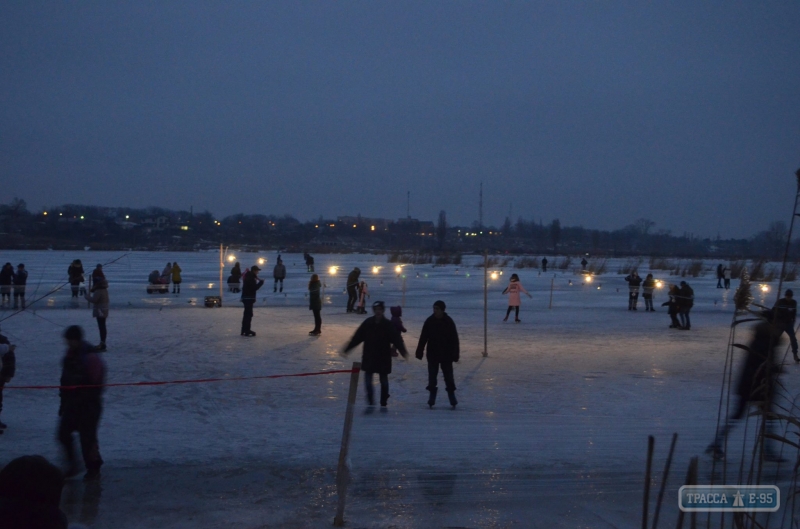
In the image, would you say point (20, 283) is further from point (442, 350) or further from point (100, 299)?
point (442, 350)

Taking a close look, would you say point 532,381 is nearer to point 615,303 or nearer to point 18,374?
point 18,374

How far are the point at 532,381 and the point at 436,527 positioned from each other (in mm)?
6460

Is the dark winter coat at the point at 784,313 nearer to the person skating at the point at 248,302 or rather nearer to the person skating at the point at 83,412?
the person skating at the point at 83,412

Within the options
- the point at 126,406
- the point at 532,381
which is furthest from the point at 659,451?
the point at 126,406

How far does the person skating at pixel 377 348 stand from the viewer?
31.5 ft

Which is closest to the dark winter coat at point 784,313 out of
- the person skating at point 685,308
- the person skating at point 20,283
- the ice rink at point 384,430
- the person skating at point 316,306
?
the ice rink at point 384,430

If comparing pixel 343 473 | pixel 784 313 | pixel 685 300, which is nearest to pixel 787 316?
pixel 784 313

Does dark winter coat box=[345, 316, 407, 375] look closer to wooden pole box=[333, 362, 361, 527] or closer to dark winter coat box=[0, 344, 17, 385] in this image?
wooden pole box=[333, 362, 361, 527]

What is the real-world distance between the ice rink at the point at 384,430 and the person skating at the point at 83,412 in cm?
27

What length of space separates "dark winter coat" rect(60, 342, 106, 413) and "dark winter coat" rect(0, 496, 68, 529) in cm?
383

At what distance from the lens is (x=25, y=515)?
2904 millimetres

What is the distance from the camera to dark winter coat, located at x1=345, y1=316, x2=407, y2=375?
963 centimetres

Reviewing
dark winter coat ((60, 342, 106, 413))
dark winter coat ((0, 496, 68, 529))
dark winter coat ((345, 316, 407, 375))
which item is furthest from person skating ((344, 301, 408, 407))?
dark winter coat ((0, 496, 68, 529))

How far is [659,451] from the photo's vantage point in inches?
293
